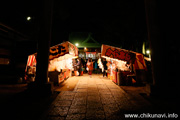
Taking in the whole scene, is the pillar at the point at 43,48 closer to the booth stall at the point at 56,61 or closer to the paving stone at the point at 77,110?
the booth stall at the point at 56,61

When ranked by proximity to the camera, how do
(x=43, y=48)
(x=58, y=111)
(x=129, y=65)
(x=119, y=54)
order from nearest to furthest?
(x=58, y=111) → (x=43, y=48) → (x=119, y=54) → (x=129, y=65)

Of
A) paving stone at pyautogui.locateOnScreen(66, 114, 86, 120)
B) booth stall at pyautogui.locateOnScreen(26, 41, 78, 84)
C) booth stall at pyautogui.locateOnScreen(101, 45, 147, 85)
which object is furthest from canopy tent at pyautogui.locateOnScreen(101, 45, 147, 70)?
paving stone at pyautogui.locateOnScreen(66, 114, 86, 120)

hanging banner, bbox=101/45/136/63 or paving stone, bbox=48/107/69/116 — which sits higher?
hanging banner, bbox=101/45/136/63

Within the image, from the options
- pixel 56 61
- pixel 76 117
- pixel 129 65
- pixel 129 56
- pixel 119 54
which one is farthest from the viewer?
pixel 56 61

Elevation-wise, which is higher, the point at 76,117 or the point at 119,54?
the point at 119,54

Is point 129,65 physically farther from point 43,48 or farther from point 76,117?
point 43,48

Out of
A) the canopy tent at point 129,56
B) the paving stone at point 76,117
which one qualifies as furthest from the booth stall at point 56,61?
the paving stone at point 76,117

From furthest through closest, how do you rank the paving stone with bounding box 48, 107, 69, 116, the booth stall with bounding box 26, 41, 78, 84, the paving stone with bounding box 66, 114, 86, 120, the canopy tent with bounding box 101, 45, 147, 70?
the canopy tent with bounding box 101, 45, 147, 70, the booth stall with bounding box 26, 41, 78, 84, the paving stone with bounding box 48, 107, 69, 116, the paving stone with bounding box 66, 114, 86, 120

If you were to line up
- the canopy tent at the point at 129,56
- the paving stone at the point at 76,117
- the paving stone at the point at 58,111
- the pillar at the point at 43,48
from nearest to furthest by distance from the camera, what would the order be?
the paving stone at the point at 76,117, the paving stone at the point at 58,111, the pillar at the point at 43,48, the canopy tent at the point at 129,56

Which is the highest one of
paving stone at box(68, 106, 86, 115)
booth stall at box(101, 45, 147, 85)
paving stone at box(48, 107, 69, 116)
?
booth stall at box(101, 45, 147, 85)

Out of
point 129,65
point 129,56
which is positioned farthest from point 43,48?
point 129,65

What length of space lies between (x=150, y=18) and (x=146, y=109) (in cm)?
543

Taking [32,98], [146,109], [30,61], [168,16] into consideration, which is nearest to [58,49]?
[30,61]

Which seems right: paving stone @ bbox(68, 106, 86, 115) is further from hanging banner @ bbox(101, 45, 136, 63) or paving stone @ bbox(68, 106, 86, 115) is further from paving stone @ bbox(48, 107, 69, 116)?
hanging banner @ bbox(101, 45, 136, 63)
